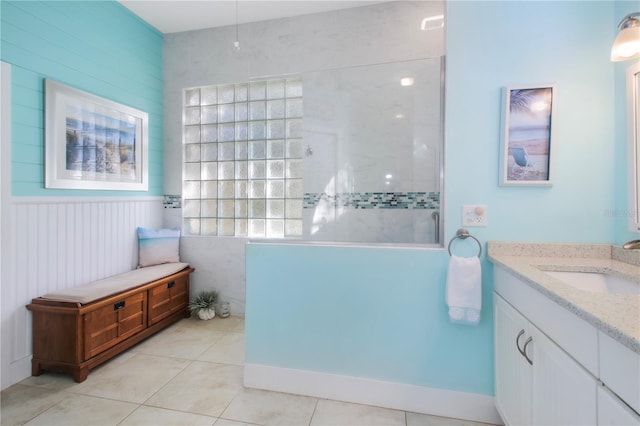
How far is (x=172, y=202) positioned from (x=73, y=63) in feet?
4.91

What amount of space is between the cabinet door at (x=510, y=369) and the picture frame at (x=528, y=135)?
66 cm

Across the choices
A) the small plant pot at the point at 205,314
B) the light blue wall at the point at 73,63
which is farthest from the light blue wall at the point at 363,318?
the light blue wall at the point at 73,63

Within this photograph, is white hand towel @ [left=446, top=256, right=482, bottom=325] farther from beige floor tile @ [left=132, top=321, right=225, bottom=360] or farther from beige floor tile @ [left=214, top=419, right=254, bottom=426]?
beige floor tile @ [left=132, top=321, right=225, bottom=360]

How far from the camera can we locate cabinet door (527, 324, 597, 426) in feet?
2.66

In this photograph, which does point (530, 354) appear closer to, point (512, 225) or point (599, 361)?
point (599, 361)

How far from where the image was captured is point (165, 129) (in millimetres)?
3395

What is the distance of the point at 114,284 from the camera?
7.88 feet

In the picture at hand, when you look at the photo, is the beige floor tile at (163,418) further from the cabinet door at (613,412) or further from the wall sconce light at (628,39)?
the wall sconce light at (628,39)

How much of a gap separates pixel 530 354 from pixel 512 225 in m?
0.67

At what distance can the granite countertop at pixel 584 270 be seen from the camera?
72 cm

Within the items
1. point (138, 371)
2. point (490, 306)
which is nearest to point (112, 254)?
point (138, 371)

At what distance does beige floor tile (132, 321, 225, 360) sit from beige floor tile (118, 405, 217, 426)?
64 cm

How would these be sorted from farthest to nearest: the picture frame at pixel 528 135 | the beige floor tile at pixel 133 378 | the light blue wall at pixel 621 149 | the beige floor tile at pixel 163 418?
the beige floor tile at pixel 133 378
the beige floor tile at pixel 163 418
the picture frame at pixel 528 135
the light blue wall at pixel 621 149

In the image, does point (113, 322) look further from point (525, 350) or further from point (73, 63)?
point (525, 350)
